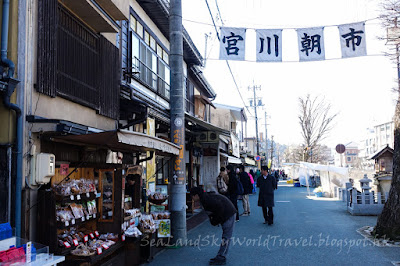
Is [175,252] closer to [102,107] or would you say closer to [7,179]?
[102,107]

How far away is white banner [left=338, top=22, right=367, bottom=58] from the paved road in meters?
5.56

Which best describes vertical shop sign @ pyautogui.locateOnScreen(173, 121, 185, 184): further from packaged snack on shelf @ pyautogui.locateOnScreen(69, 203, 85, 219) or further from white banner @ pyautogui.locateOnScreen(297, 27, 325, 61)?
white banner @ pyautogui.locateOnScreen(297, 27, 325, 61)

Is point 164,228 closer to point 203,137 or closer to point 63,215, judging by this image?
point 63,215

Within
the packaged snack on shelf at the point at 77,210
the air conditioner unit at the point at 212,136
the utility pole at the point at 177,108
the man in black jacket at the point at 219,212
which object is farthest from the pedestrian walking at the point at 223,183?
the packaged snack on shelf at the point at 77,210

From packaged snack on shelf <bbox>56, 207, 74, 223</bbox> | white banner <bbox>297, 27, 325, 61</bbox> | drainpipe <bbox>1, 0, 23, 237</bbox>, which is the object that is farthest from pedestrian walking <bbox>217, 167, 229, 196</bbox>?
drainpipe <bbox>1, 0, 23, 237</bbox>

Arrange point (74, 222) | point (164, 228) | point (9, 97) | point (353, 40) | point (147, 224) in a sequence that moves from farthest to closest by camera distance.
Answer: point (353, 40)
point (164, 228)
point (147, 224)
point (74, 222)
point (9, 97)

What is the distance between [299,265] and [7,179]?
558 cm

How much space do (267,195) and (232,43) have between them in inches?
207

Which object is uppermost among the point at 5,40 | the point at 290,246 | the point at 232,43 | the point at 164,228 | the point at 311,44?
the point at 232,43

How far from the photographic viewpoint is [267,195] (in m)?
12.5

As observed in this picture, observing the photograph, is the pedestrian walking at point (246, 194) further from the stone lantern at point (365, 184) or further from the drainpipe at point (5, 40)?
the drainpipe at point (5, 40)

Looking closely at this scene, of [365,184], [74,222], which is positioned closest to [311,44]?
[365,184]

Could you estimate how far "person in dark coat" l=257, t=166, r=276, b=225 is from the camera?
1234 cm

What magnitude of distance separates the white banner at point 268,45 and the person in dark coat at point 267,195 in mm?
3932
